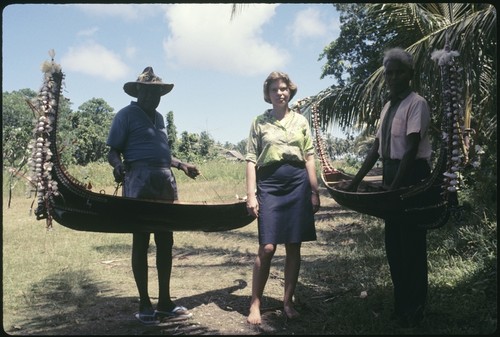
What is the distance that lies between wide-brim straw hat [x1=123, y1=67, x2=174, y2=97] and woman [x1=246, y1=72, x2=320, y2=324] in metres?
0.70

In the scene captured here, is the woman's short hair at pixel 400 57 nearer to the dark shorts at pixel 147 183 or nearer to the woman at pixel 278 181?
the woman at pixel 278 181

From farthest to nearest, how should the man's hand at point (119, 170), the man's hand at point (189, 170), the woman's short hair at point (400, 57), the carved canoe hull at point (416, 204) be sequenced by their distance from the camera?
the man's hand at point (189, 170)
the man's hand at point (119, 170)
the woman's short hair at point (400, 57)
the carved canoe hull at point (416, 204)

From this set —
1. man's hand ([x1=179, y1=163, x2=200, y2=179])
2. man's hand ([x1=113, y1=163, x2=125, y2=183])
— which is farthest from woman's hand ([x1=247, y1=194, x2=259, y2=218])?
man's hand ([x1=113, y1=163, x2=125, y2=183])

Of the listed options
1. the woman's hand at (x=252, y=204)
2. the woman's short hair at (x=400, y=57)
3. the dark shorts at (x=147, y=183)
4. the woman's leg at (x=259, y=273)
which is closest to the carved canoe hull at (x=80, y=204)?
the dark shorts at (x=147, y=183)

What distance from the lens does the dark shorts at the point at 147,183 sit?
123 inches

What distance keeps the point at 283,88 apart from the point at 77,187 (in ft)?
4.93

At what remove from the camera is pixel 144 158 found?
10.3ft

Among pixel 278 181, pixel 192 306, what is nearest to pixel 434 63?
pixel 278 181

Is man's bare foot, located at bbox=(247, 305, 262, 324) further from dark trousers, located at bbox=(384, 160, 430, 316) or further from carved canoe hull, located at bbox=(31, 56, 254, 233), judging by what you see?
dark trousers, located at bbox=(384, 160, 430, 316)

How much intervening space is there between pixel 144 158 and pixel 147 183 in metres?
0.17

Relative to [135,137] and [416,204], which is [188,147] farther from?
[416,204]

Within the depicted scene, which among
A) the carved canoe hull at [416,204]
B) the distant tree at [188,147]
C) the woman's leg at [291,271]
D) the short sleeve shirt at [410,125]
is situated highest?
the distant tree at [188,147]

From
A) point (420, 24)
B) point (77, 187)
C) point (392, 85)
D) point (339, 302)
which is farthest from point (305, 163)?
point (420, 24)

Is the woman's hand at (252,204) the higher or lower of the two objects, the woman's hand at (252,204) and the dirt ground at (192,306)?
the higher
